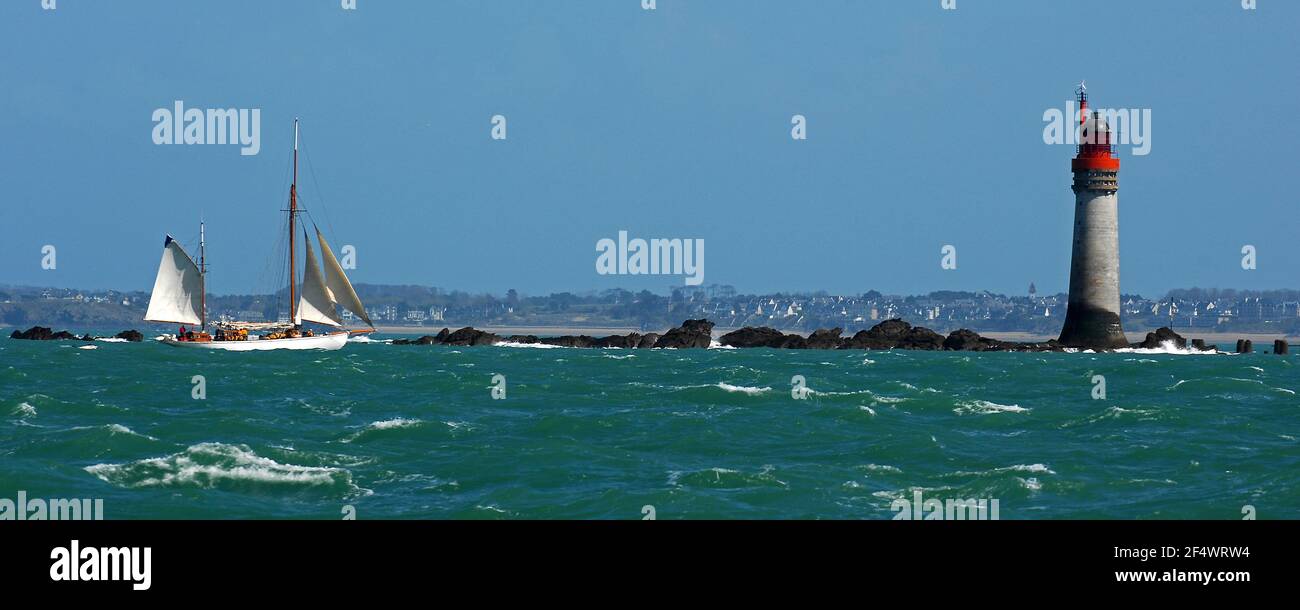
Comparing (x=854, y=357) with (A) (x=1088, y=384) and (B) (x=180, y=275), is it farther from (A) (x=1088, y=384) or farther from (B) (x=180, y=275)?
(B) (x=180, y=275)

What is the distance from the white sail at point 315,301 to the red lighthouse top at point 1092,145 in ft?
161

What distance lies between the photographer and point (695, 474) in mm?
25828

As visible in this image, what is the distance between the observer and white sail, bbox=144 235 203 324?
96.5 meters

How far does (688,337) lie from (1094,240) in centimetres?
3619

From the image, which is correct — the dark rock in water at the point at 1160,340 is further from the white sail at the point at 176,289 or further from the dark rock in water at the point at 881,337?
the white sail at the point at 176,289

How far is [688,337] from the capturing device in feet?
373

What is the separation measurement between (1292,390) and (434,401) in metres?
30.4

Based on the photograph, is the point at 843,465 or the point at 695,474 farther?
the point at 843,465

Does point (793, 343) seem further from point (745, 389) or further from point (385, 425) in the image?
point (385, 425)

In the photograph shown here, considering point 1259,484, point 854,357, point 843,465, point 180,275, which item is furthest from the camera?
point 180,275

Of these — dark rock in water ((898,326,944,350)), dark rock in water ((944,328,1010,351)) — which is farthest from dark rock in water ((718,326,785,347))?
dark rock in water ((944,328,1010,351))
